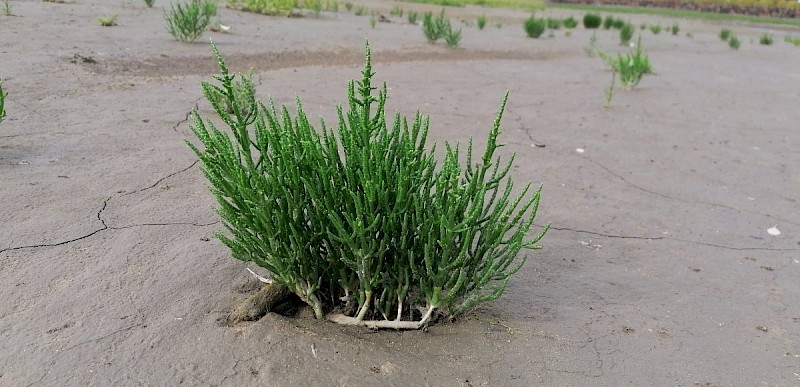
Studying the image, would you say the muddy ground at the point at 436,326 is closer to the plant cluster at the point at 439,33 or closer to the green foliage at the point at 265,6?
the plant cluster at the point at 439,33

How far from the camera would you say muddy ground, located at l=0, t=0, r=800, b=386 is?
243 centimetres

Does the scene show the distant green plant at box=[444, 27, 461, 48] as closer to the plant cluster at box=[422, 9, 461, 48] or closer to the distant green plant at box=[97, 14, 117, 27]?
the plant cluster at box=[422, 9, 461, 48]

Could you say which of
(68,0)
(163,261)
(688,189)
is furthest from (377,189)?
(68,0)

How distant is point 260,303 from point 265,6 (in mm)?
11224

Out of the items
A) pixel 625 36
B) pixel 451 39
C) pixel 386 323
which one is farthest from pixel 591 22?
pixel 386 323

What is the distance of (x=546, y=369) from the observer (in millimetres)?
2514

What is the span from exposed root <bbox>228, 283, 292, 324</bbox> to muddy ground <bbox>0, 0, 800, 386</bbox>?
8cm

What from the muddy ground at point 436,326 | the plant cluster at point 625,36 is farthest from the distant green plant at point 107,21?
the plant cluster at point 625,36

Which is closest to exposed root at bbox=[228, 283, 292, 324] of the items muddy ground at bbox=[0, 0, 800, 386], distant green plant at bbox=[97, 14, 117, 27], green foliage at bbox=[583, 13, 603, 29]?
muddy ground at bbox=[0, 0, 800, 386]

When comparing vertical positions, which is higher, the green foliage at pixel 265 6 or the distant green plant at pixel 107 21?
the green foliage at pixel 265 6

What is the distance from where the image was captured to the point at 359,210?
91.5 inches

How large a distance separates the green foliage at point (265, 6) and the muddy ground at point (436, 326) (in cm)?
489

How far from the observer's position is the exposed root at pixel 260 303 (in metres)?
2.63

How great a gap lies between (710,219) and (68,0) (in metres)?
10.4
